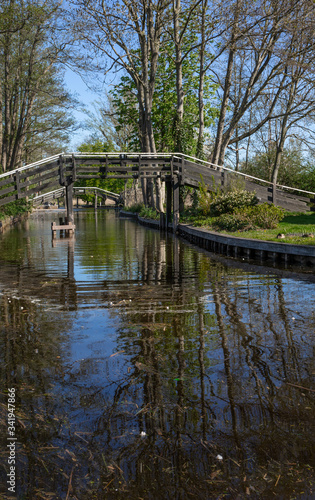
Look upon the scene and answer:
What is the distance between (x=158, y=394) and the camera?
442 cm

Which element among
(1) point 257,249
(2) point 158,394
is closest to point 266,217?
(1) point 257,249

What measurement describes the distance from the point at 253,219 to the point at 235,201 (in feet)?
6.13

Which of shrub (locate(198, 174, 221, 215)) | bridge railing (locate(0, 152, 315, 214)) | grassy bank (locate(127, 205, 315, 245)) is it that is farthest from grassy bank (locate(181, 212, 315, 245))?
bridge railing (locate(0, 152, 315, 214))

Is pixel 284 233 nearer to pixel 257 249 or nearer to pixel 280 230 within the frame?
pixel 280 230

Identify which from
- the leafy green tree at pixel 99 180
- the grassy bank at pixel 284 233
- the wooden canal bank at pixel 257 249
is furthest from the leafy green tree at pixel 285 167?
the leafy green tree at pixel 99 180

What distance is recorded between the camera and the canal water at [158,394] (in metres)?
3.17

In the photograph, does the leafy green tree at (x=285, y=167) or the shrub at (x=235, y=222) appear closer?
the shrub at (x=235, y=222)

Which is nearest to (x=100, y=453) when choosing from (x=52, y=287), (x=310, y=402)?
(x=310, y=402)

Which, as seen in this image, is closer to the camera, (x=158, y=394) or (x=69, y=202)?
(x=158, y=394)

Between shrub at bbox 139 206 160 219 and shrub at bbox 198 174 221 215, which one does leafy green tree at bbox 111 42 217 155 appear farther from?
shrub at bbox 198 174 221 215

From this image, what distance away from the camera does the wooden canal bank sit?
1273cm

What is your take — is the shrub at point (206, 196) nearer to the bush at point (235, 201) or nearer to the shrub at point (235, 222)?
the bush at point (235, 201)

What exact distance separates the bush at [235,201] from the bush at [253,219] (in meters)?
0.57

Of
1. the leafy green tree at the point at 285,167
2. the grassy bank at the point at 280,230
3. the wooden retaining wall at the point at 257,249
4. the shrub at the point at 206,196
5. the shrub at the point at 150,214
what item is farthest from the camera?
the leafy green tree at the point at 285,167
